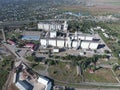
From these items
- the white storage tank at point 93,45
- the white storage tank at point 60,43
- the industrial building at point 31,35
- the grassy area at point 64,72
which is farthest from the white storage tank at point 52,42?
the white storage tank at point 93,45

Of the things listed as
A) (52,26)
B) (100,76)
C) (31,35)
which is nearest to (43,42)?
(31,35)

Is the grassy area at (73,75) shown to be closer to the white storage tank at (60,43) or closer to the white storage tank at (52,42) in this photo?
the white storage tank at (60,43)

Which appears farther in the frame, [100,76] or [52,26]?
[52,26]

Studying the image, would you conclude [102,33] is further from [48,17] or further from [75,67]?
[48,17]

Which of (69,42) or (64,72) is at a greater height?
(69,42)

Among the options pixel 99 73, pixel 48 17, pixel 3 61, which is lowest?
pixel 99 73

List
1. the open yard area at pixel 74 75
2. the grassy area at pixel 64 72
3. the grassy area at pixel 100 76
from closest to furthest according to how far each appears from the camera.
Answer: the grassy area at pixel 64 72, the open yard area at pixel 74 75, the grassy area at pixel 100 76

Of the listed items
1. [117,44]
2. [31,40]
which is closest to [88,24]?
[117,44]

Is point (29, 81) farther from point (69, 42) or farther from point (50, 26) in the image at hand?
point (50, 26)
